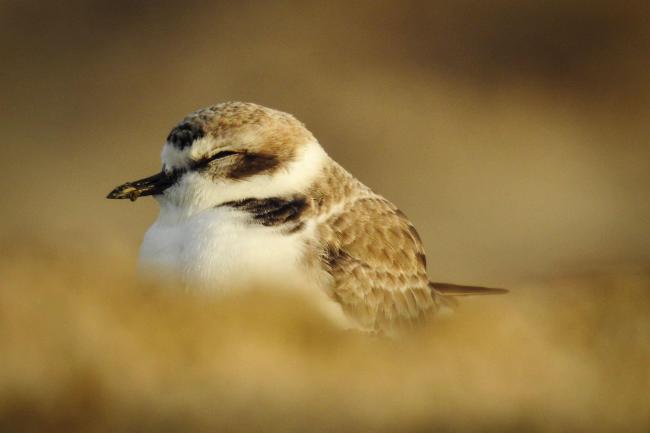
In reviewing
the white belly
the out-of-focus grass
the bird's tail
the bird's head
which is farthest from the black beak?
the out-of-focus grass

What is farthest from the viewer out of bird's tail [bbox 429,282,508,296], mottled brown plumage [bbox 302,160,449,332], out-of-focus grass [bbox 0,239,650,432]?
bird's tail [bbox 429,282,508,296]

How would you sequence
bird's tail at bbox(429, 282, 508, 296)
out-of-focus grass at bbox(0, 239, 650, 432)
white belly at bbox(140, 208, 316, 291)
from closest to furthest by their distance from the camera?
out-of-focus grass at bbox(0, 239, 650, 432) < white belly at bbox(140, 208, 316, 291) < bird's tail at bbox(429, 282, 508, 296)

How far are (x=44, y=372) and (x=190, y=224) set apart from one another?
130 cm

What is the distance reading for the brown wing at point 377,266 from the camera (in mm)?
1889

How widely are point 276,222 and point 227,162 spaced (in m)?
0.19

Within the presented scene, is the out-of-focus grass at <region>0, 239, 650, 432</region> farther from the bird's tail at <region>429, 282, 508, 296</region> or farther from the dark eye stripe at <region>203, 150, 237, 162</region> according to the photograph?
the bird's tail at <region>429, 282, 508, 296</region>

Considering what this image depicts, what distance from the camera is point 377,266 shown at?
201 centimetres

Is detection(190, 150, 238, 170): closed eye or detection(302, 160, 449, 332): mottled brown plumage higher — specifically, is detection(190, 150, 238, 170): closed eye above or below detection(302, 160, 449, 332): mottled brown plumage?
above

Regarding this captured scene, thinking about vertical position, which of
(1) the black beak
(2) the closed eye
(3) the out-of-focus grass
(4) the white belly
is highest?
(2) the closed eye

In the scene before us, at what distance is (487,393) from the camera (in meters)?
0.58

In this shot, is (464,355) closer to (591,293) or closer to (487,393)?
(487,393)

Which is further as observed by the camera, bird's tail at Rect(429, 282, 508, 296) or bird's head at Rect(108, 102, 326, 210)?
bird's tail at Rect(429, 282, 508, 296)

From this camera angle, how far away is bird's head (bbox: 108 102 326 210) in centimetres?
191

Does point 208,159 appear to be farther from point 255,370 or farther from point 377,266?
point 255,370
